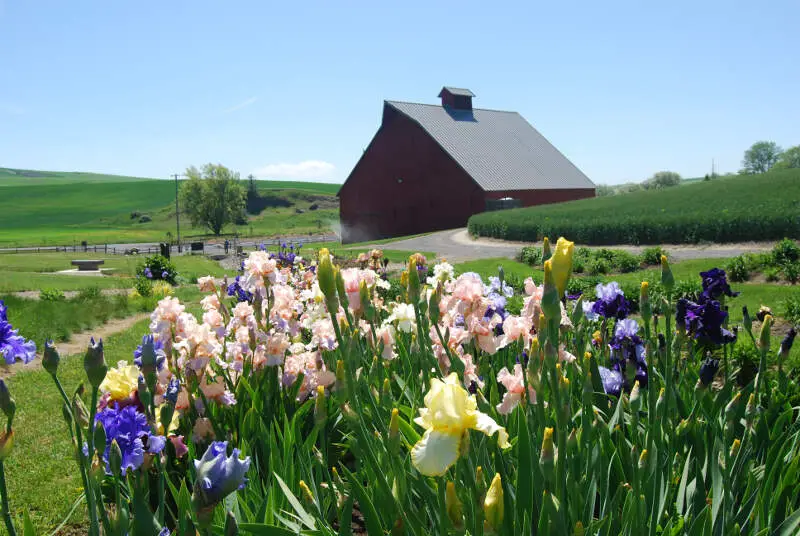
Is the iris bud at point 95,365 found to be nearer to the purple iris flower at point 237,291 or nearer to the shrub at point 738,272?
the purple iris flower at point 237,291

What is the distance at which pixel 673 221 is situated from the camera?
754 inches

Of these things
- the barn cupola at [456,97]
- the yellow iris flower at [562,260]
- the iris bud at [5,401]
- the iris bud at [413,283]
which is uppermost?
the barn cupola at [456,97]

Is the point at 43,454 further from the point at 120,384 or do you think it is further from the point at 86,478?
the point at 86,478

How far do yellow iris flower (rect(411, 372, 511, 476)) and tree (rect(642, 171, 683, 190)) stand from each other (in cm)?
Answer: 7843

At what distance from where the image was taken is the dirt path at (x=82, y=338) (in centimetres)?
817

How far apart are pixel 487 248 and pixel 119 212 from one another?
337ft

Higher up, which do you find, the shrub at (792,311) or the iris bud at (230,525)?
the iris bud at (230,525)

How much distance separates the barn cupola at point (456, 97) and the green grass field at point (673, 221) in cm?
1249

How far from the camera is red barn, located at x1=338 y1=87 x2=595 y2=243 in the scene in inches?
1345

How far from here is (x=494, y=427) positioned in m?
1.45

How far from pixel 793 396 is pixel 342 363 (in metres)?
3.20

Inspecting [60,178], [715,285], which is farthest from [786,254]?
[60,178]

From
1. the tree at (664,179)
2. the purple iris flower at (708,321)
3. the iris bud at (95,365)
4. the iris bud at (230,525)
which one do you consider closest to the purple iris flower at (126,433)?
the iris bud at (95,365)

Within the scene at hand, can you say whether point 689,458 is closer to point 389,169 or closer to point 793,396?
point 793,396
